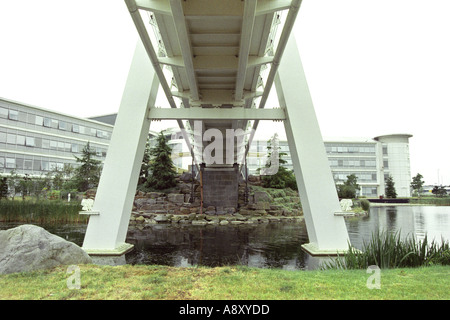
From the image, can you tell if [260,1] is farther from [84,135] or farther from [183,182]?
[84,135]

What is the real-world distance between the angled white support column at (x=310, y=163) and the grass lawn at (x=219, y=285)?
11.7 feet

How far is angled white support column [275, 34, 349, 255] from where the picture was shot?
8922mm

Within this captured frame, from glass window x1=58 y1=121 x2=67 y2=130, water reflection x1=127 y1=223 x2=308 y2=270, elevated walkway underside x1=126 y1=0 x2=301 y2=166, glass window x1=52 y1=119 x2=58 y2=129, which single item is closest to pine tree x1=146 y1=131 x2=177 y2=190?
water reflection x1=127 y1=223 x2=308 y2=270

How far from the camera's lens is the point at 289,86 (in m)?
9.45

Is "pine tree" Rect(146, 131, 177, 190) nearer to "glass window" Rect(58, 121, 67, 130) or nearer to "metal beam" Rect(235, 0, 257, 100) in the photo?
"metal beam" Rect(235, 0, 257, 100)

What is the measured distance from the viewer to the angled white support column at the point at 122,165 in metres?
8.87

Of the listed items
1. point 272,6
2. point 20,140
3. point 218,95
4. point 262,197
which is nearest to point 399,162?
point 262,197

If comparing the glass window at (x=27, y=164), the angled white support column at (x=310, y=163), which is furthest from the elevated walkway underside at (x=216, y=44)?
the glass window at (x=27, y=164)

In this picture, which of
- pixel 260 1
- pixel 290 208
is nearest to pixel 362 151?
pixel 290 208

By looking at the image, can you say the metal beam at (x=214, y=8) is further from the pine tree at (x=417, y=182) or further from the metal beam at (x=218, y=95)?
the pine tree at (x=417, y=182)

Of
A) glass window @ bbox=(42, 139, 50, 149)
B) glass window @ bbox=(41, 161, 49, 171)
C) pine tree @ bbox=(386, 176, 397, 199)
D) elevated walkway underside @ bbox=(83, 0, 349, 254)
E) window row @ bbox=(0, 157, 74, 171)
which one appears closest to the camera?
elevated walkway underside @ bbox=(83, 0, 349, 254)

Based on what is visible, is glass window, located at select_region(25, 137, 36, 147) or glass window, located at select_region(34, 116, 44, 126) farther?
glass window, located at select_region(34, 116, 44, 126)

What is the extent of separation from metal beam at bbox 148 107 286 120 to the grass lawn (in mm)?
5596
